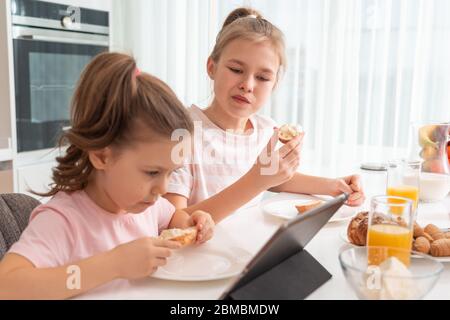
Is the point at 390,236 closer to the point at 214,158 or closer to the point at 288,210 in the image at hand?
the point at 288,210

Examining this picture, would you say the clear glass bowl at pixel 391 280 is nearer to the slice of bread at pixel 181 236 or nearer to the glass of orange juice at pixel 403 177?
the slice of bread at pixel 181 236

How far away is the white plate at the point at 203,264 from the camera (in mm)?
850

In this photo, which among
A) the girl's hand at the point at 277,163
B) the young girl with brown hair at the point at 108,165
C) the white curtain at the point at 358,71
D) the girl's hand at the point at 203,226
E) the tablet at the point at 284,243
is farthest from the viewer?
the white curtain at the point at 358,71

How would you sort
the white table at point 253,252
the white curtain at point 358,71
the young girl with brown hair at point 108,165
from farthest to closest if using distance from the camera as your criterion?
the white curtain at point 358,71, the young girl with brown hair at point 108,165, the white table at point 253,252

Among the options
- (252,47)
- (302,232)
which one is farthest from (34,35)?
(302,232)

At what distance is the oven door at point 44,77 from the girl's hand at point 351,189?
60.7 inches

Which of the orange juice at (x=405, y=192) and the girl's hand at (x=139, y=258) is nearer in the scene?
the girl's hand at (x=139, y=258)

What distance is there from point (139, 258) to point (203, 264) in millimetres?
160

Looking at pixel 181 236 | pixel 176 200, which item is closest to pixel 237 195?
pixel 176 200

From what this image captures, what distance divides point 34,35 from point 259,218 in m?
1.76

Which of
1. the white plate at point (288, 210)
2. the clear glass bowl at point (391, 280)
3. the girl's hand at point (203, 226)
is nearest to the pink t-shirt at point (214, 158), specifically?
the white plate at point (288, 210)

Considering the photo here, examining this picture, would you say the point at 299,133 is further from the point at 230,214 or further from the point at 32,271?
the point at 32,271

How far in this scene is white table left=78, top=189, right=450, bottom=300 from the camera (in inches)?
31.8

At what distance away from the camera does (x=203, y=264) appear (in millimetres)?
939
